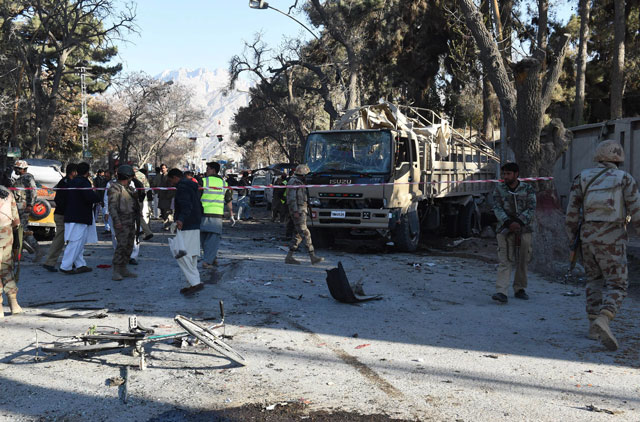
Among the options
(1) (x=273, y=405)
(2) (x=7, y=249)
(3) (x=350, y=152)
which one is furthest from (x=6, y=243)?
(3) (x=350, y=152)

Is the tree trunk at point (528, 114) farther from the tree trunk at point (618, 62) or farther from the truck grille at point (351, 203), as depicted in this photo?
the tree trunk at point (618, 62)

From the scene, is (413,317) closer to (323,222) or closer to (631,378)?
(631,378)

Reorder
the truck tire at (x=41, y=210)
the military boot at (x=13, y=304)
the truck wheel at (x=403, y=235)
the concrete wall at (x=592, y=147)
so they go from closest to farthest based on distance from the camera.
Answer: the military boot at (x=13, y=304) → the truck wheel at (x=403, y=235) → the truck tire at (x=41, y=210) → the concrete wall at (x=592, y=147)

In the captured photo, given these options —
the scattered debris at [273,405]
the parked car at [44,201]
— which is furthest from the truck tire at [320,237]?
the scattered debris at [273,405]

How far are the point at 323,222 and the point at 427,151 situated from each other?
283cm

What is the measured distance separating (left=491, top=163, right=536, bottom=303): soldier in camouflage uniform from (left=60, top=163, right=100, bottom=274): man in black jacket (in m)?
6.10

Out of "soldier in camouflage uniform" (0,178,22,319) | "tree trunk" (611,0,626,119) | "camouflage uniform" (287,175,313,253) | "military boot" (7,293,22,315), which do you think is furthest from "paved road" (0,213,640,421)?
"tree trunk" (611,0,626,119)

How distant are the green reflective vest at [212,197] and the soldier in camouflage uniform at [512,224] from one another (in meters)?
3.96

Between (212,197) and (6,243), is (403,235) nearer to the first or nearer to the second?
(212,197)

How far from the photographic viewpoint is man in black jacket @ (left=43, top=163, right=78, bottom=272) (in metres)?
9.48

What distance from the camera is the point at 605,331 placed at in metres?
5.31

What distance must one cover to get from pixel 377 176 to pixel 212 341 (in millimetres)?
7105

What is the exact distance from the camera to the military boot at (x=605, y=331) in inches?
209

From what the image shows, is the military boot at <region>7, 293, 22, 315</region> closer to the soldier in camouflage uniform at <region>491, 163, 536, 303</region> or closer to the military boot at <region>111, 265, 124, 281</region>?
the military boot at <region>111, 265, 124, 281</region>
